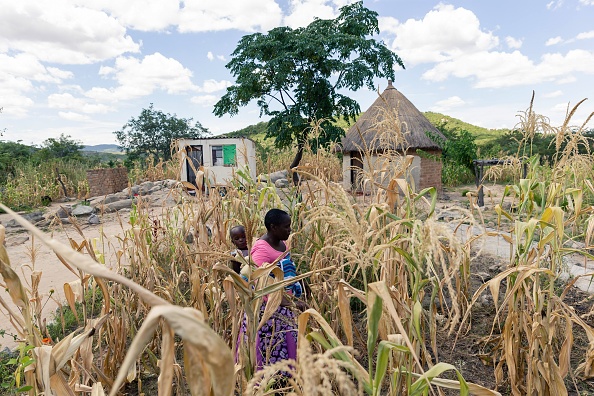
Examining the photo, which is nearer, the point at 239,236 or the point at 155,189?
the point at 239,236

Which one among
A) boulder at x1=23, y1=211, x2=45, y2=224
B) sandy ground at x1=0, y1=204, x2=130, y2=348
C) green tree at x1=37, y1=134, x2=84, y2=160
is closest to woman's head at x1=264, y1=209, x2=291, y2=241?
sandy ground at x1=0, y1=204, x2=130, y2=348

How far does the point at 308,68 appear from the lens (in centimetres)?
1354

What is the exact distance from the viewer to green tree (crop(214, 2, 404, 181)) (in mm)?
12789

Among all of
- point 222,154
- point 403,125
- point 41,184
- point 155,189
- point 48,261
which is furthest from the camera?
point 222,154

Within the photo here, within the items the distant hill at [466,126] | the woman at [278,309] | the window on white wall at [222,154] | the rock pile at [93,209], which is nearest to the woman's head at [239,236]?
the woman at [278,309]

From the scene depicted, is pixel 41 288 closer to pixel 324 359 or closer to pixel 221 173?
pixel 324 359

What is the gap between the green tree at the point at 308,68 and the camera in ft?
42.0

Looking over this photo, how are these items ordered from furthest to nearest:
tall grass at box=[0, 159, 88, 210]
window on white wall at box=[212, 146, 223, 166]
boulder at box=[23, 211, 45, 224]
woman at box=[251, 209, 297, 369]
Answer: window on white wall at box=[212, 146, 223, 166] → tall grass at box=[0, 159, 88, 210] → boulder at box=[23, 211, 45, 224] → woman at box=[251, 209, 297, 369]

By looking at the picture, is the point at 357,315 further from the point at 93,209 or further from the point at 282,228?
the point at 93,209

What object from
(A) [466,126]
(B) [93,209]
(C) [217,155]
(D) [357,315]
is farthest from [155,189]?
(A) [466,126]

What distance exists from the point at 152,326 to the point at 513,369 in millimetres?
1807

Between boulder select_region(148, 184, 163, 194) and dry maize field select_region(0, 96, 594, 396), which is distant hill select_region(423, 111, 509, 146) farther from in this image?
dry maize field select_region(0, 96, 594, 396)

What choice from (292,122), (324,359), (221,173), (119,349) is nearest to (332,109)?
(292,122)

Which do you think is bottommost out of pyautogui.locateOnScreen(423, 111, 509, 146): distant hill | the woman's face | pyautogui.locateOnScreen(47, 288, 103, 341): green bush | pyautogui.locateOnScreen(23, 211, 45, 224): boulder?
pyautogui.locateOnScreen(47, 288, 103, 341): green bush
